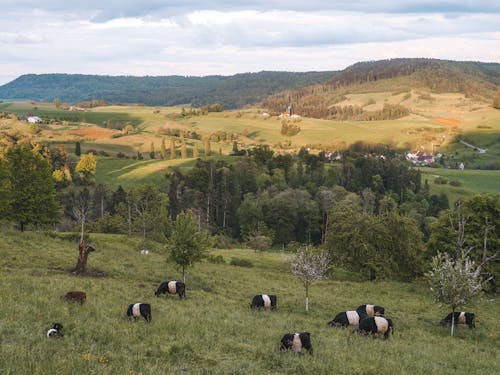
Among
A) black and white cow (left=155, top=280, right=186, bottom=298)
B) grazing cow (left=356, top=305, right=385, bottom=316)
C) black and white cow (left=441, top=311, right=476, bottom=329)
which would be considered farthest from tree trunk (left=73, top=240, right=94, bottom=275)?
black and white cow (left=441, top=311, right=476, bottom=329)

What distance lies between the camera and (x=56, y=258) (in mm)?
44438

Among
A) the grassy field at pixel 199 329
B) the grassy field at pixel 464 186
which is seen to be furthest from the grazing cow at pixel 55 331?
the grassy field at pixel 464 186

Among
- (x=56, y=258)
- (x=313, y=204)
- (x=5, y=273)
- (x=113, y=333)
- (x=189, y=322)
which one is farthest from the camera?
(x=313, y=204)

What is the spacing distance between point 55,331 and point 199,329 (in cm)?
715

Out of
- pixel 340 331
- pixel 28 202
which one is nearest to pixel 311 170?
pixel 28 202

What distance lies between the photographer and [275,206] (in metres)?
126

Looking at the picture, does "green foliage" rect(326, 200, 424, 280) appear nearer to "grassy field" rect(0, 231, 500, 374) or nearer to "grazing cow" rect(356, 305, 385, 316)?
"grassy field" rect(0, 231, 500, 374)

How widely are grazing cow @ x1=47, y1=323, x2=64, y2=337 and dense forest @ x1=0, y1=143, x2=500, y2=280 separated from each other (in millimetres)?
26452

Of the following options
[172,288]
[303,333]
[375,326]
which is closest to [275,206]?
[172,288]

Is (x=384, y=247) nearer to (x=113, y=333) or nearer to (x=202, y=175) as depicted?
(x=113, y=333)

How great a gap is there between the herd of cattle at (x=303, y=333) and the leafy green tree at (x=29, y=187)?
38.9 m

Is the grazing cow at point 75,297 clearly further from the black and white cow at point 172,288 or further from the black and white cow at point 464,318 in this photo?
the black and white cow at point 464,318

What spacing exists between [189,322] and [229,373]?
885 centimetres

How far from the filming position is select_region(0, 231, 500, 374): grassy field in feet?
57.9
